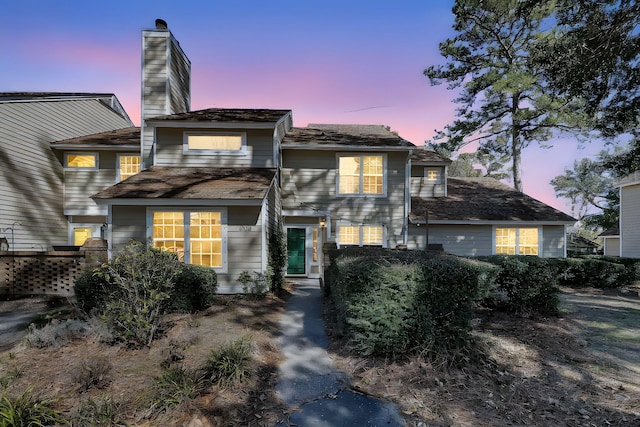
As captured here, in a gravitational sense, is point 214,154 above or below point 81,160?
below

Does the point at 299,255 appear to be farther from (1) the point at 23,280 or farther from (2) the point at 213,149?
(1) the point at 23,280

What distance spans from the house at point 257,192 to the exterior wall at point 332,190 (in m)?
0.04

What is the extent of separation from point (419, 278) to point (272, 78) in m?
12.4

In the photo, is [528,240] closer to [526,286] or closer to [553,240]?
[553,240]

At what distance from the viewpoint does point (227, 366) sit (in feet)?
14.0

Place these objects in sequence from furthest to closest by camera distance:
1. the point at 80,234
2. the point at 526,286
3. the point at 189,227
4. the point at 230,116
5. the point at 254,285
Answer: the point at 80,234
the point at 230,116
the point at 189,227
the point at 254,285
the point at 526,286

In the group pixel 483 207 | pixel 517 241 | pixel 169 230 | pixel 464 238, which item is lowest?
pixel 517 241

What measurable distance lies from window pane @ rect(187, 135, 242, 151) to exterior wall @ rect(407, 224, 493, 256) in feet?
29.9

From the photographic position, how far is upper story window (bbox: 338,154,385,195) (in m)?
13.1

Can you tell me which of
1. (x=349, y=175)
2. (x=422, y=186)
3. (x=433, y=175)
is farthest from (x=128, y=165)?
(x=433, y=175)

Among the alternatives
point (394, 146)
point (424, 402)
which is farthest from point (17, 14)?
point (424, 402)

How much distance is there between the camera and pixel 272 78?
14.4 metres

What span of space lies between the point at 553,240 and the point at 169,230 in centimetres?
1639

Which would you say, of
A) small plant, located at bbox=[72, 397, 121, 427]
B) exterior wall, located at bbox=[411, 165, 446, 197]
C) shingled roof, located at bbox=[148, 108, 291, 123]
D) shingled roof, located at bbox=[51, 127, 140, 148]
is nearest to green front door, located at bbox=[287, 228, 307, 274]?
shingled roof, located at bbox=[148, 108, 291, 123]
